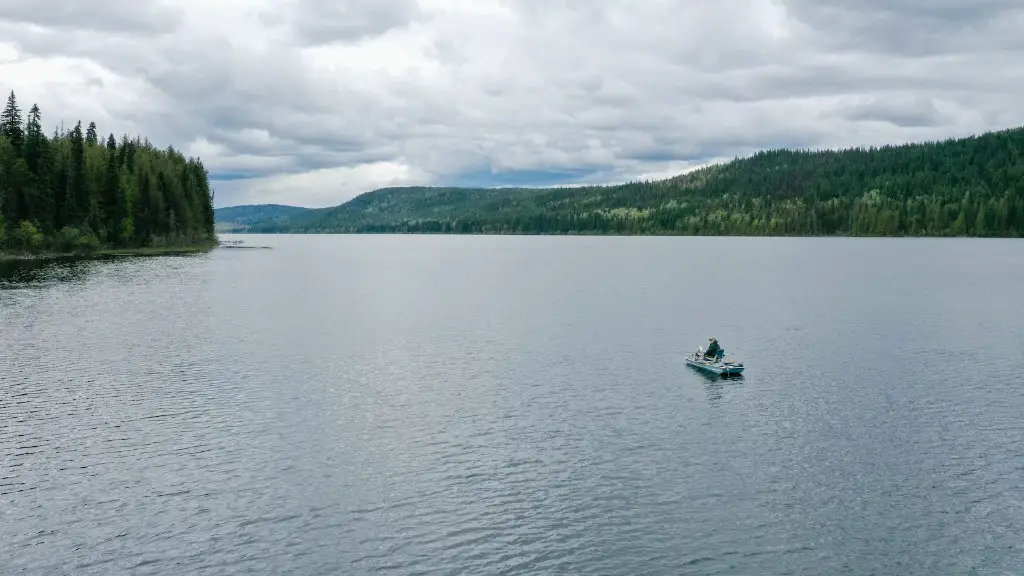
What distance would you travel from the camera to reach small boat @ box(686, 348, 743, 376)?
61.0 metres

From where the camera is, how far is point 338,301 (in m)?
120

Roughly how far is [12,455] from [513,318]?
63266 millimetres

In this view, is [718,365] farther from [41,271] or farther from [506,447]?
[41,271]

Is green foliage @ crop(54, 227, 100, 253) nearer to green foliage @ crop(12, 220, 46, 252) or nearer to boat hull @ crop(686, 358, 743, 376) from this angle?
green foliage @ crop(12, 220, 46, 252)

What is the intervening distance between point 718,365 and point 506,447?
25113 mm

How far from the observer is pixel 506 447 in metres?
42.5

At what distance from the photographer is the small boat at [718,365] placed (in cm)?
6103

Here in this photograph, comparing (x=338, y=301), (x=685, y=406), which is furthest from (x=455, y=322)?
(x=685, y=406)

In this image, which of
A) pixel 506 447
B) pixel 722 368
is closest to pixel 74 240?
pixel 722 368

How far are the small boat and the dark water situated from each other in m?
2.00

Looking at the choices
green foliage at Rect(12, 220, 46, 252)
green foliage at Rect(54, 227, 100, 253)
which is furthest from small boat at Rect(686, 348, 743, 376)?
green foliage at Rect(54, 227, 100, 253)

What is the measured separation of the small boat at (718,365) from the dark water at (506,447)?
6.55ft

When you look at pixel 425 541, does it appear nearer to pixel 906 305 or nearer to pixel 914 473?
pixel 914 473

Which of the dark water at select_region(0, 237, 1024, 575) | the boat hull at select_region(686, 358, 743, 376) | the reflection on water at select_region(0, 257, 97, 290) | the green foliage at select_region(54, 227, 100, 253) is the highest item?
the green foliage at select_region(54, 227, 100, 253)
